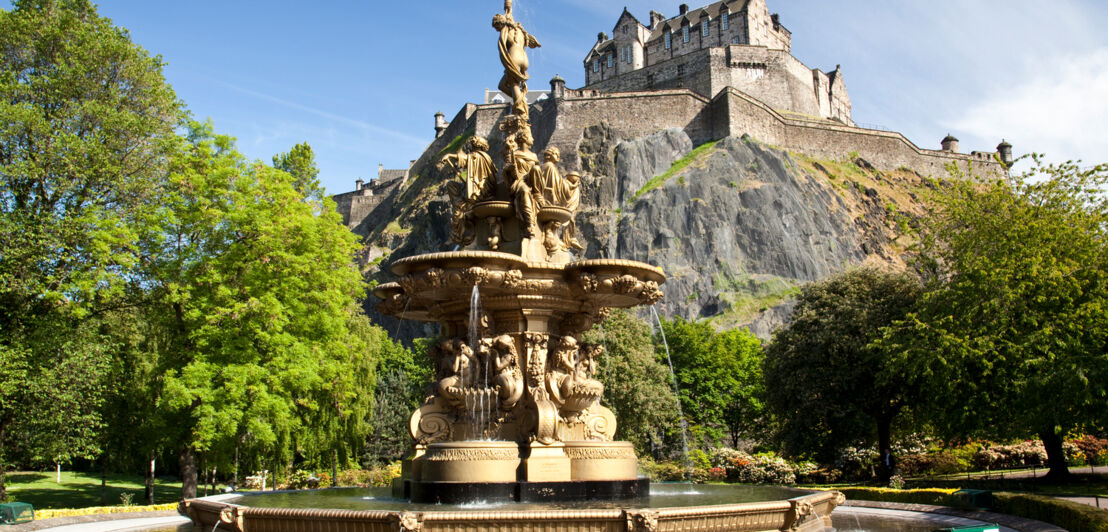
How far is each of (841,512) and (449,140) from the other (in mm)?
89373

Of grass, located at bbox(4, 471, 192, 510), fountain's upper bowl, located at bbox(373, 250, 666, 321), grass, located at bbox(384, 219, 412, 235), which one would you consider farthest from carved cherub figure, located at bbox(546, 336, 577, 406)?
grass, located at bbox(384, 219, 412, 235)

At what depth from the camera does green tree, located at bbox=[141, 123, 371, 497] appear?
777 inches

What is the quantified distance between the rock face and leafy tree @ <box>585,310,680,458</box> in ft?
95.6

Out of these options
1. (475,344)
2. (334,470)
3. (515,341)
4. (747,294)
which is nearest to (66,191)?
(334,470)

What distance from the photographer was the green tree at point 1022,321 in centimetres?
2017

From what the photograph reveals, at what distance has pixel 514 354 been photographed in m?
11.0

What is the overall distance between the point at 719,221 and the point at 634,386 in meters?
42.6

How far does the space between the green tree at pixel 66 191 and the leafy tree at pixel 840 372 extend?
23440 millimetres

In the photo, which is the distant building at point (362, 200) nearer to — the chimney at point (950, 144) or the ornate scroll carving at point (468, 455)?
the chimney at point (950, 144)

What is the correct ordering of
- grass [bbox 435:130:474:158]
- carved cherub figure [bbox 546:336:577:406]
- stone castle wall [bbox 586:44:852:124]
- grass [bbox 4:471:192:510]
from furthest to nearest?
stone castle wall [bbox 586:44:852:124]
grass [bbox 435:130:474:158]
grass [bbox 4:471:192:510]
carved cherub figure [bbox 546:336:577:406]

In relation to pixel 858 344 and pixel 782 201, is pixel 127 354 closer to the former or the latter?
pixel 858 344

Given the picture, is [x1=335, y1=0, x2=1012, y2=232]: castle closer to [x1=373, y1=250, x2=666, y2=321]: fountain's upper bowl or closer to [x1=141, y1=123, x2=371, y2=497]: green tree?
[x1=141, y1=123, x2=371, y2=497]: green tree

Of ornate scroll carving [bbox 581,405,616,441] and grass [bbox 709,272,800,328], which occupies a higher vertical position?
grass [bbox 709,272,800,328]

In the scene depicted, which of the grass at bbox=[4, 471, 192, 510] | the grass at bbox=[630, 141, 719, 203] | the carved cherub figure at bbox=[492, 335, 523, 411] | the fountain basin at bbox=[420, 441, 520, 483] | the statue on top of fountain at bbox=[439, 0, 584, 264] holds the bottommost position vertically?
the grass at bbox=[4, 471, 192, 510]
